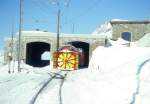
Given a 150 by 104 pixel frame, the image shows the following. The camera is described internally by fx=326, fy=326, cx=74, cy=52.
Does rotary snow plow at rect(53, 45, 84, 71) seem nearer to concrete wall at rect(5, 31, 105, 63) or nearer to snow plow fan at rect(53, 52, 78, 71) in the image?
snow plow fan at rect(53, 52, 78, 71)

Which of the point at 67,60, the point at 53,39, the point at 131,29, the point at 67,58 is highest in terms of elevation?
the point at 131,29

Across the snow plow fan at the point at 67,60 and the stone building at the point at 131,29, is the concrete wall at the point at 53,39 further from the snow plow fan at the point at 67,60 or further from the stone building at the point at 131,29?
the snow plow fan at the point at 67,60

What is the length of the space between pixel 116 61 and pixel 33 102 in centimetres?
1268

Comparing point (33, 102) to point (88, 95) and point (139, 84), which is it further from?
point (139, 84)

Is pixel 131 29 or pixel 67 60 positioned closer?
pixel 67 60

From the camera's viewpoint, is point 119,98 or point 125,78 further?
point 125,78

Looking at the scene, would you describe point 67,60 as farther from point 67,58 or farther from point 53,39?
point 53,39

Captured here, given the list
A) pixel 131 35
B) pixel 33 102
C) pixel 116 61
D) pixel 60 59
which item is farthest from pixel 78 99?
pixel 131 35

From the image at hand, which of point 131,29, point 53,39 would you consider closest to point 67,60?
point 53,39

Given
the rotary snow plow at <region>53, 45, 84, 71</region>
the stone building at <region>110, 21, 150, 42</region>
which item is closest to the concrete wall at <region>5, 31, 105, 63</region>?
the stone building at <region>110, 21, 150, 42</region>

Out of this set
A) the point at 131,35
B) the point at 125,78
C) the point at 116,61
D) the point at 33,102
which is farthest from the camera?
the point at 131,35

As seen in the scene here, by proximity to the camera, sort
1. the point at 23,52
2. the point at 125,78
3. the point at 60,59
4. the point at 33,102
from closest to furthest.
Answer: the point at 33,102 → the point at 125,78 → the point at 60,59 → the point at 23,52

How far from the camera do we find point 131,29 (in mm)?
53750

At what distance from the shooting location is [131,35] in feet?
177
